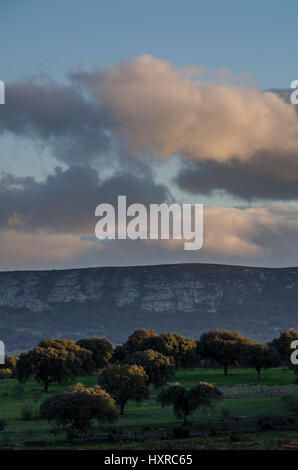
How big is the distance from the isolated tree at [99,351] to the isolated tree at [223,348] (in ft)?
65.2

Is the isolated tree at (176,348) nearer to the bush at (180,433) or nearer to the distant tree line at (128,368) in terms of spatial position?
the distant tree line at (128,368)

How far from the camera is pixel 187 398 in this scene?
7975 cm

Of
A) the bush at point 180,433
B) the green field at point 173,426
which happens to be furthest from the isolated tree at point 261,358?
the bush at point 180,433

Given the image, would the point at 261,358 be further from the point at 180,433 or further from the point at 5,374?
the point at 5,374

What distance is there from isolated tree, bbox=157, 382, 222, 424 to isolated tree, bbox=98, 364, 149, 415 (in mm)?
6265

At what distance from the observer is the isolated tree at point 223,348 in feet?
440

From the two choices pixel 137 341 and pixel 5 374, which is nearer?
pixel 5 374

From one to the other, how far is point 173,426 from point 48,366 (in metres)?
43.4

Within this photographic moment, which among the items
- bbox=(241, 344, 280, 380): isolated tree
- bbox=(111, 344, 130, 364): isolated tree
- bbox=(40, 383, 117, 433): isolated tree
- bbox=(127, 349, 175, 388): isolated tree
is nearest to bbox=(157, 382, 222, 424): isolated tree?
bbox=(40, 383, 117, 433): isolated tree

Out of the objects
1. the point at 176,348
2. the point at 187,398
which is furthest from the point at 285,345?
the point at 187,398

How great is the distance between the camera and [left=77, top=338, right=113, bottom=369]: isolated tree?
142m

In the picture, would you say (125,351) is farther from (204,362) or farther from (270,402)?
(270,402)
